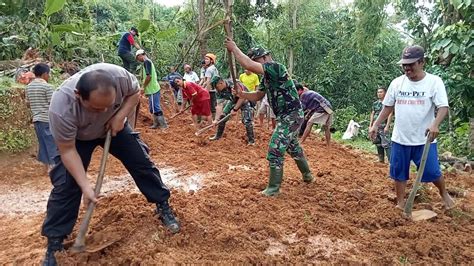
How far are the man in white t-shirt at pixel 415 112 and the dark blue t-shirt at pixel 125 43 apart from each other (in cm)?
696

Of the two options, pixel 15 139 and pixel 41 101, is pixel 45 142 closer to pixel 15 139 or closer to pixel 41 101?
pixel 41 101

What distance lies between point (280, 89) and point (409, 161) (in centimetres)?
141

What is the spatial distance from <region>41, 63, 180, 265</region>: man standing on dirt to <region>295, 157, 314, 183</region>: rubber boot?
1940 millimetres

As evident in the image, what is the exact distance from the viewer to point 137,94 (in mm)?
3162

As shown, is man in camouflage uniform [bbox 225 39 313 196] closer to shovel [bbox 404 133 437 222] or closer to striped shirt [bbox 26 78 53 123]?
shovel [bbox 404 133 437 222]

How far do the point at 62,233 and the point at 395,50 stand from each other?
1856cm

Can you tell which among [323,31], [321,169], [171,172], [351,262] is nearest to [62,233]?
[351,262]

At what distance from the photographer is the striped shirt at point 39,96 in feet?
18.1

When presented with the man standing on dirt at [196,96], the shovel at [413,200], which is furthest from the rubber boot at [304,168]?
the man standing on dirt at [196,96]

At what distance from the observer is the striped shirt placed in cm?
552

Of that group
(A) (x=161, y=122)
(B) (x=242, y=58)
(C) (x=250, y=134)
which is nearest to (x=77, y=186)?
(B) (x=242, y=58)

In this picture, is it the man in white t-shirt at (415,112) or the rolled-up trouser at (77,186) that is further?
the man in white t-shirt at (415,112)

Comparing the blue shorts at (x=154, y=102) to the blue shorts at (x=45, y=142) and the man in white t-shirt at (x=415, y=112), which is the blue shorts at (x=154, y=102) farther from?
the man in white t-shirt at (x=415, y=112)

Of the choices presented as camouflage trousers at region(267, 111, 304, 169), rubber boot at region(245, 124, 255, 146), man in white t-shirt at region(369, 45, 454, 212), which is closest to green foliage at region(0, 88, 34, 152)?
rubber boot at region(245, 124, 255, 146)
